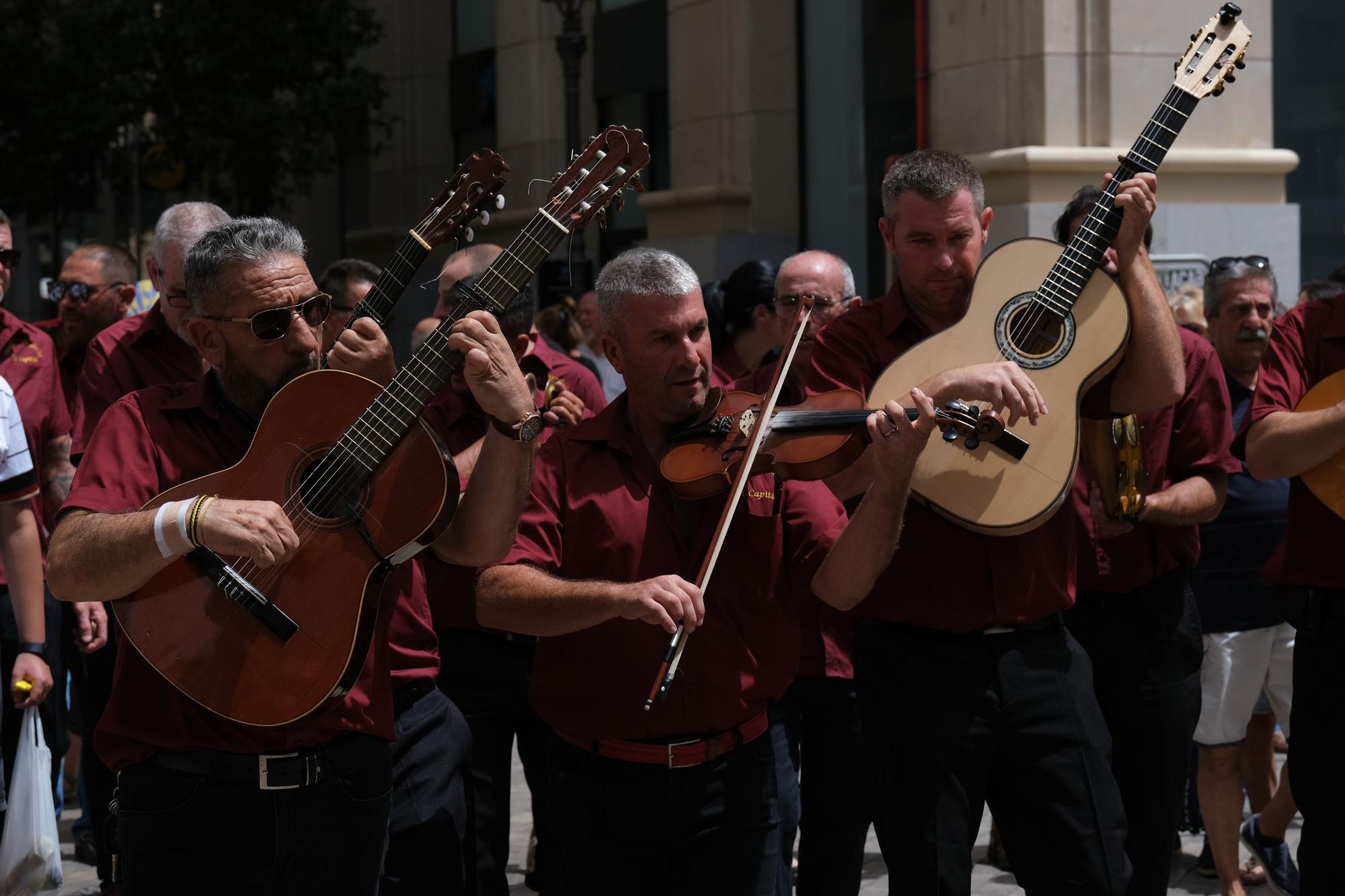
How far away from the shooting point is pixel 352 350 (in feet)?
12.7

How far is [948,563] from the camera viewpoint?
421cm

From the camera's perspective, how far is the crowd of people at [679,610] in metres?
3.58

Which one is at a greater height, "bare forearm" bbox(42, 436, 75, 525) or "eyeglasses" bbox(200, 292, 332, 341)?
"eyeglasses" bbox(200, 292, 332, 341)

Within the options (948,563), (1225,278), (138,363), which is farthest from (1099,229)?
(138,363)

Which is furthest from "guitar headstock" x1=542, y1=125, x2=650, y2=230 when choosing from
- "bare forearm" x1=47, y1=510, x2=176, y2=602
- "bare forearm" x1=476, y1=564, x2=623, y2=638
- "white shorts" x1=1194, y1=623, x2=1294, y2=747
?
"white shorts" x1=1194, y1=623, x2=1294, y2=747

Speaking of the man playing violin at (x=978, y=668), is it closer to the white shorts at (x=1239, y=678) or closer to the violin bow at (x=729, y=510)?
the violin bow at (x=729, y=510)

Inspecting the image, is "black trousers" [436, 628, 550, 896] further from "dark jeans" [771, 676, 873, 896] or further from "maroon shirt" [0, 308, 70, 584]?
"maroon shirt" [0, 308, 70, 584]

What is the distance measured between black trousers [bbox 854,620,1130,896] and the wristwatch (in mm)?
1227

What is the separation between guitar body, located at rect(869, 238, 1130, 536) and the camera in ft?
13.4

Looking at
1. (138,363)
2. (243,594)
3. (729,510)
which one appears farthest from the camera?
(138,363)

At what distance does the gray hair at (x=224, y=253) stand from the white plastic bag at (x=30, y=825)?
6.59 feet

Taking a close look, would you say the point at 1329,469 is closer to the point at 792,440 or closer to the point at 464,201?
the point at 792,440

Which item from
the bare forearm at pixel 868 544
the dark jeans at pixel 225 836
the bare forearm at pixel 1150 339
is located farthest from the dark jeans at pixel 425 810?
the bare forearm at pixel 1150 339

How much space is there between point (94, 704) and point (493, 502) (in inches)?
123
